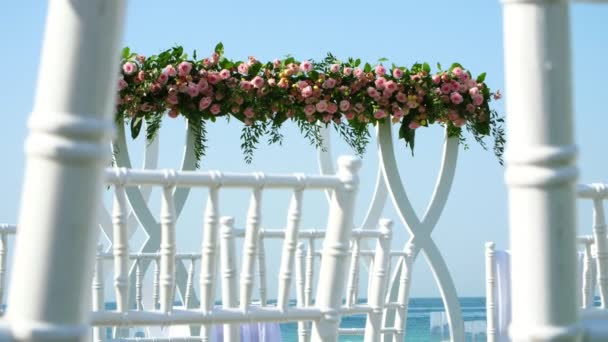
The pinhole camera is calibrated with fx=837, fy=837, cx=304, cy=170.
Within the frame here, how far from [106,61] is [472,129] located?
208 inches

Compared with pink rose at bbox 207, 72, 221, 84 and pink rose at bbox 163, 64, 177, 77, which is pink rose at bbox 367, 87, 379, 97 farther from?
pink rose at bbox 163, 64, 177, 77

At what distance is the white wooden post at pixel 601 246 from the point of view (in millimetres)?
1965

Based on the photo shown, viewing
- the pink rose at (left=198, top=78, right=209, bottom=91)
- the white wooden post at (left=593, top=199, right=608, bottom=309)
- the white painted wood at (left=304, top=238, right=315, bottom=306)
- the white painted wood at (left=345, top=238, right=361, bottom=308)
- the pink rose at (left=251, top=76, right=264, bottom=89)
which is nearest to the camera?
the white wooden post at (left=593, top=199, right=608, bottom=309)

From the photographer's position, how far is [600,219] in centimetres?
210

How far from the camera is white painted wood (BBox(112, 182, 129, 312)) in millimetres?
2098

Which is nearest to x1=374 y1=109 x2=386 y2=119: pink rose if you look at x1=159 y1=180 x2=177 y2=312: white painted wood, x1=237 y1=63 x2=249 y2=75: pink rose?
x1=237 y1=63 x2=249 y2=75: pink rose

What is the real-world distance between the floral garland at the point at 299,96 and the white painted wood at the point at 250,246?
344 centimetres

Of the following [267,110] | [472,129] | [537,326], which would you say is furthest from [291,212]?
[472,129]

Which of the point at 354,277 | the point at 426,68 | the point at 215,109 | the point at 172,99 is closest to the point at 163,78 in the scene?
the point at 172,99

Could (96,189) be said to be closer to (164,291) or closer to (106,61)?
(106,61)

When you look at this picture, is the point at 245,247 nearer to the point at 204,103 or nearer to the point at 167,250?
the point at 167,250

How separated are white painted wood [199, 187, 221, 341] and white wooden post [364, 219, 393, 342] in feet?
3.58

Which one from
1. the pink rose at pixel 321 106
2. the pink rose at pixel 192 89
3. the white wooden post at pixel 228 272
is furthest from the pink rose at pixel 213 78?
the white wooden post at pixel 228 272

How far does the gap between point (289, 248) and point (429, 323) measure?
12.5m
